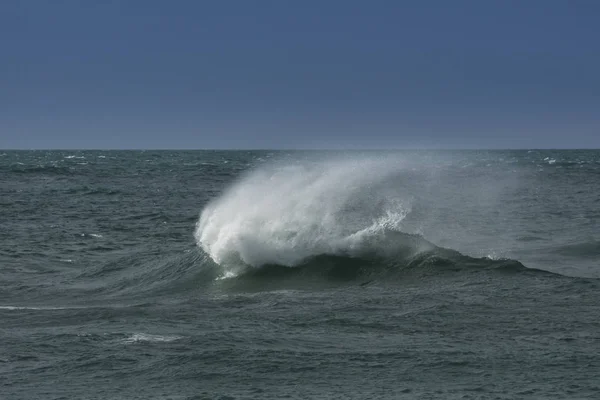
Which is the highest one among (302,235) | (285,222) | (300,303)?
(285,222)

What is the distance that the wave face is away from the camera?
19406 mm

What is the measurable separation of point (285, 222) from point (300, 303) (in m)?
5.78

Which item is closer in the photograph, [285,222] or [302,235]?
Answer: [302,235]

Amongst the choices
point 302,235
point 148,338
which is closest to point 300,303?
point 148,338

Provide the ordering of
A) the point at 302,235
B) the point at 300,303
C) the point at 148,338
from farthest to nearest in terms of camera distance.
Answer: the point at 302,235
the point at 300,303
the point at 148,338

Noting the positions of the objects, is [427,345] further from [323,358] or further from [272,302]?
[272,302]

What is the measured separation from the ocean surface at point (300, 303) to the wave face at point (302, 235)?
5cm

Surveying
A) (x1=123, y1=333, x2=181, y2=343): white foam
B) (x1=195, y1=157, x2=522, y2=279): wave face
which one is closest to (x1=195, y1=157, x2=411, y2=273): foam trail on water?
(x1=195, y1=157, x2=522, y2=279): wave face

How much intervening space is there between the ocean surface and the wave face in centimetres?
5

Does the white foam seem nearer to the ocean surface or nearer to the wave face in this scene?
the ocean surface

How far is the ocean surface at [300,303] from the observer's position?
10.7m

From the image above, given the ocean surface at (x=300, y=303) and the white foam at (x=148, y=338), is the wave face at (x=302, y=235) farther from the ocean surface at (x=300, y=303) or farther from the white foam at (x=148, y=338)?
the white foam at (x=148, y=338)

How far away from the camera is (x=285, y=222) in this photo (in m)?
21.3

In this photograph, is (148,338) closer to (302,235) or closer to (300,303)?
(300,303)
